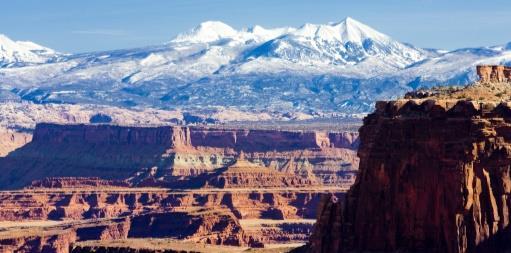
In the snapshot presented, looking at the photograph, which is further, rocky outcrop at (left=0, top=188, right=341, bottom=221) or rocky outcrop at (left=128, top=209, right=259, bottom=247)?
rocky outcrop at (left=0, top=188, right=341, bottom=221)

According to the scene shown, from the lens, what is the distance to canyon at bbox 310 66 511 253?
5775 cm

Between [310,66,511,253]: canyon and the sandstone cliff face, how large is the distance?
1.4 inches

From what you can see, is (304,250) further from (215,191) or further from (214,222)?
(215,191)

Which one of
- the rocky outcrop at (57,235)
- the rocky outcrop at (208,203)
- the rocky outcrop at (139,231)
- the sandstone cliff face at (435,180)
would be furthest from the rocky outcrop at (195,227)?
the sandstone cliff face at (435,180)

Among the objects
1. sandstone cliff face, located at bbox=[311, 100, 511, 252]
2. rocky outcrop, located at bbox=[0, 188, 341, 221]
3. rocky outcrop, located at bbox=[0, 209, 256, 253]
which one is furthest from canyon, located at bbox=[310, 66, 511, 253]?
rocky outcrop, located at bbox=[0, 188, 341, 221]

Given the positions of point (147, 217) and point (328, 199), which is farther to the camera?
point (147, 217)

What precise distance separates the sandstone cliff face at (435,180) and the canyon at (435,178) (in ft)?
0.11

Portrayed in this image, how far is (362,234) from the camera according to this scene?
6181 centimetres

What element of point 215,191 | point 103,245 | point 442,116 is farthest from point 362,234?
point 215,191

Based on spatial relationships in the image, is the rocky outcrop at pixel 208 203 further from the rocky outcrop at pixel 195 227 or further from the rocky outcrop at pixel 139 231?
the rocky outcrop at pixel 195 227

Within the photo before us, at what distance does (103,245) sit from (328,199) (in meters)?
37.9

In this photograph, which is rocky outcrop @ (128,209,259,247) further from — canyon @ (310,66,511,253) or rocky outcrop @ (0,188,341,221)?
canyon @ (310,66,511,253)

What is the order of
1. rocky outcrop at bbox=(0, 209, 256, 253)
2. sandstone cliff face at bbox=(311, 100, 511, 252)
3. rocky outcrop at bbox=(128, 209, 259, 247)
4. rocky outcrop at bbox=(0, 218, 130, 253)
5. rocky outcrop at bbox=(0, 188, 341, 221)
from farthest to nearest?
rocky outcrop at bbox=(0, 188, 341, 221), rocky outcrop at bbox=(0, 218, 130, 253), rocky outcrop at bbox=(0, 209, 256, 253), rocky outcrop at bbox=(128, 209, 259, 247), sandstone cliff face at bbox=(311, 100, 511, 252)

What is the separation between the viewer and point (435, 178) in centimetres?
5872
